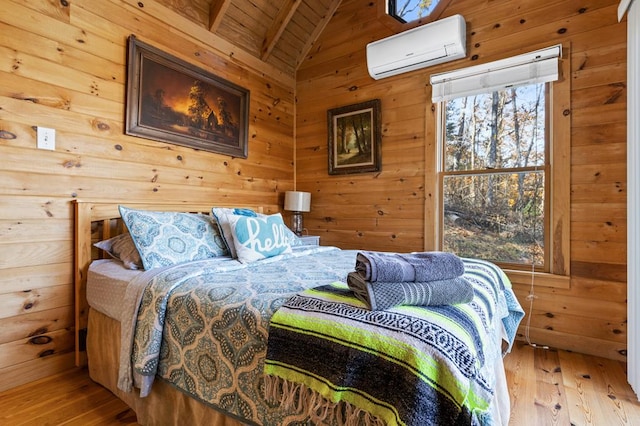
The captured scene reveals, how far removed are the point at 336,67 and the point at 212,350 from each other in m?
3.15

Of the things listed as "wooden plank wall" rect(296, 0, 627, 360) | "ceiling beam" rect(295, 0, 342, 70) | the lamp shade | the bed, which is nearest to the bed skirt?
the bed

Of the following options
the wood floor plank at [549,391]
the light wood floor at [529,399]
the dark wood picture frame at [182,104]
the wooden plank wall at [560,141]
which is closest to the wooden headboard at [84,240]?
the light wood floor at [529,399]

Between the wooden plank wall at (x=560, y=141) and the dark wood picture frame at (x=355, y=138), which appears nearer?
the wooden plank wall at (x=560, y=141)

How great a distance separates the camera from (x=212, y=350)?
3.76ft

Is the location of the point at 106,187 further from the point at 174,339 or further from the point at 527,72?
the point at 527,72

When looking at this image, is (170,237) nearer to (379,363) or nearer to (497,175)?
(379,363)

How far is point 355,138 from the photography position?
3.28 meters

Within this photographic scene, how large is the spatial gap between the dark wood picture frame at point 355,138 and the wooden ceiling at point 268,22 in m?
0.87

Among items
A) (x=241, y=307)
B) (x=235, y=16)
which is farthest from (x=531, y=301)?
(x=235, y=16)

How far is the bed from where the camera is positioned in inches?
29.8

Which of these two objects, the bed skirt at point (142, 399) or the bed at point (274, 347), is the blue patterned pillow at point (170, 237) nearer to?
the bed at point (274, 347)

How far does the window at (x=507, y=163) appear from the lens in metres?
2.30

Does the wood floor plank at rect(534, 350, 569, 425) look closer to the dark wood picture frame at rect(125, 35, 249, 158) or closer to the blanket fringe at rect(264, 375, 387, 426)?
the blanket fringe at rect(264, 375, 387, 426)

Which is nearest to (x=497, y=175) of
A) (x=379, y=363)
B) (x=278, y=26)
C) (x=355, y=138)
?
(x=355, y=138)
